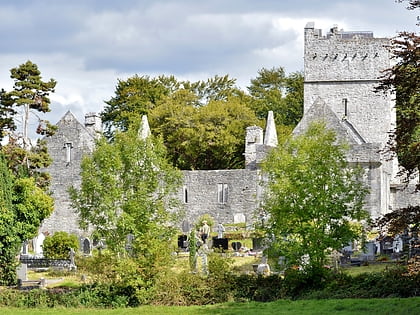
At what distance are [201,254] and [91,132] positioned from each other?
997 inches

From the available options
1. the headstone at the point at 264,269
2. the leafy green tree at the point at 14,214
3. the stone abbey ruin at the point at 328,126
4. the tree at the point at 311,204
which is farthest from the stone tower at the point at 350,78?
the tree at the point at 311,204

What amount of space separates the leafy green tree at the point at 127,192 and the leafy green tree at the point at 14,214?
3292 mm

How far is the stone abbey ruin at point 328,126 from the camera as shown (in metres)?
45.6

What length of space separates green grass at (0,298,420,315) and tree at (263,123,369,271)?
81.9 inches

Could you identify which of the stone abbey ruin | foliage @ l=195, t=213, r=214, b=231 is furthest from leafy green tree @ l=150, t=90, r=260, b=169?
foliage @ l=195, t=213, r=214, b=231

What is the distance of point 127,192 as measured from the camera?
85.8ft

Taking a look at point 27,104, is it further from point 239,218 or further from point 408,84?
point 408,84

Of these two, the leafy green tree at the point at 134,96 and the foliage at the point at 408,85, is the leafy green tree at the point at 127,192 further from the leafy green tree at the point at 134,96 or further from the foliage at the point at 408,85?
the leafy green tree at the point at 134,96

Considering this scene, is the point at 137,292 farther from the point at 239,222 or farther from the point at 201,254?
the point at 239,222

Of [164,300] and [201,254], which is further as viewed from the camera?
[201,254]

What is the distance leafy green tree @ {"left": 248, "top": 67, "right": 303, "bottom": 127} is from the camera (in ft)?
222

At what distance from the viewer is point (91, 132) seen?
51406 millimetres

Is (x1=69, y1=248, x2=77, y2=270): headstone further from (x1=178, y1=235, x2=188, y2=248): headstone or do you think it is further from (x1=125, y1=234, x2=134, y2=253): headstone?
(x1=125, y1=234, x2=134, y2=253): headstone

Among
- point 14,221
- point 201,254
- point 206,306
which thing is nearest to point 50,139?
point 14,221
